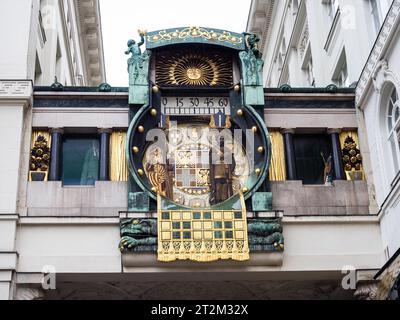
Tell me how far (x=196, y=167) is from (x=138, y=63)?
3.09m

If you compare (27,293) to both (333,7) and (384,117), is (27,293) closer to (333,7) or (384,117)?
(384,117)

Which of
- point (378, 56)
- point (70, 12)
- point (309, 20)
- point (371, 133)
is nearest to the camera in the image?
point (378, 56)

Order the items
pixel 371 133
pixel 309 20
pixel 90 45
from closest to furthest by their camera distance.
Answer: pixel 371 133 < pixel 309 20 < pixel 90 45

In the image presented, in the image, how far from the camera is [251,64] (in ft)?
70.9

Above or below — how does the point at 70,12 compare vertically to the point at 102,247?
above

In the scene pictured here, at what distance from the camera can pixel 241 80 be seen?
21.5 m

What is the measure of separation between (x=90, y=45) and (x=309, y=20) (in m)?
13.6

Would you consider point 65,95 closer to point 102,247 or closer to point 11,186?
point 11,186

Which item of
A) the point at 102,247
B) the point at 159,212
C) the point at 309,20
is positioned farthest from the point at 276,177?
the point at 309,20

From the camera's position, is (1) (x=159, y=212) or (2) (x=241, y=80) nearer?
(1) (x=159, y=212)

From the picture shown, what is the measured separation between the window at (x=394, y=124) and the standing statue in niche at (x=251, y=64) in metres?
3.46

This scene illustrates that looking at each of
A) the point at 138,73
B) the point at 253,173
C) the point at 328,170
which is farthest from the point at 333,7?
the point at 253,173

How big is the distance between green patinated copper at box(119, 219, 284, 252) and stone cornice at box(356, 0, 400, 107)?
13.6 feet

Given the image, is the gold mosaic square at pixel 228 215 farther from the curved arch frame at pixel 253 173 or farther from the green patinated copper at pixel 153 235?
the green patinated copper at pixel 153 235
